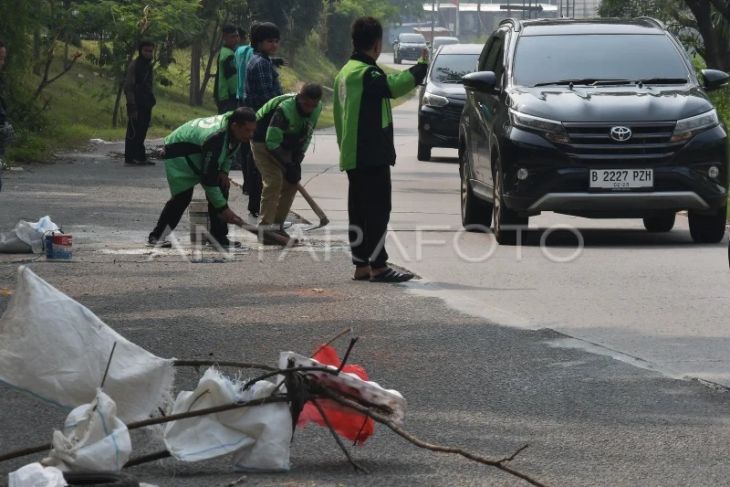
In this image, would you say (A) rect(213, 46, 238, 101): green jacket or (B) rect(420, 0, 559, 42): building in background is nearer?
(A) rect(213, 46, 238, 101): green jacket

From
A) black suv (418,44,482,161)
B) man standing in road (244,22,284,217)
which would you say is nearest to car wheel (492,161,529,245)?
man standing in road (244,22,284,217)

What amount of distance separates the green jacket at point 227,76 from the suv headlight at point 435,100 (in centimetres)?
596

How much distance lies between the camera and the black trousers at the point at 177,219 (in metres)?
13.6

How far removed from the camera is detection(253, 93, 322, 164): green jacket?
45.2 ft

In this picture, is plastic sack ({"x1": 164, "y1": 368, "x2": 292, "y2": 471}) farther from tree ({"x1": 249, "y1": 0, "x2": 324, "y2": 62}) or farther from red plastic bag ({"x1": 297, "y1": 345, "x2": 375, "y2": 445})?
tree ({"x1": 249, "y1": 0, "x2": 324, "y2": 62})

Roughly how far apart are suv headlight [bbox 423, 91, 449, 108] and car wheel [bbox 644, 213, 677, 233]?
399 inches

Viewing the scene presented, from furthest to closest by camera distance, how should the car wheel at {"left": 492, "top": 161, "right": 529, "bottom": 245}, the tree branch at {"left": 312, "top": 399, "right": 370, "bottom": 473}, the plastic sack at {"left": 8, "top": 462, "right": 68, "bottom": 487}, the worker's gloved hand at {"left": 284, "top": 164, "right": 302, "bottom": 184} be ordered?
the worker's gloved hand at {"left": 284, "top": 164, "right": 302, "bottom": 184} < the car wheel at {"left": 492, "top": 161, "right": 529, "bottom": 245} < the tree branch at {"left": 312, "top": 399, "right": 370, "bottom": 473} < the plastic sack at {"left": 8, "top": 462, "right": 68, "bottom": 487}

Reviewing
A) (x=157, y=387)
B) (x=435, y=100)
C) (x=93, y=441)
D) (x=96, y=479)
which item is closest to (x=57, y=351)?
(x=157, y=387)

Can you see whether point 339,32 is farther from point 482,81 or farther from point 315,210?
point 482,81

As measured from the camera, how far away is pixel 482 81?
46.3 feet

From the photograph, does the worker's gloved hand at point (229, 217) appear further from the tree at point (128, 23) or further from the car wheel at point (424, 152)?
the tree at point (128, 23)

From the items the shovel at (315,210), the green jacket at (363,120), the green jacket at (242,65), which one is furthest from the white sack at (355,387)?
the green jacket at (242,65)

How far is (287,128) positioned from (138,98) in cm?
946

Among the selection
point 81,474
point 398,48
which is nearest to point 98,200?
point 81,474
